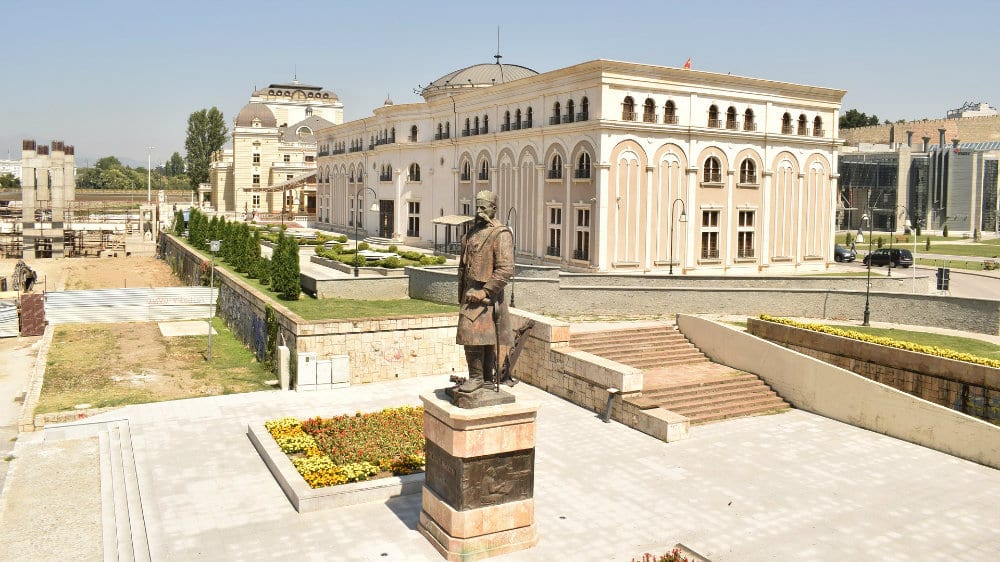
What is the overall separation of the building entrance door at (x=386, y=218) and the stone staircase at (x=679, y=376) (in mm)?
34273

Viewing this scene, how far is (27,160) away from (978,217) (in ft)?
266

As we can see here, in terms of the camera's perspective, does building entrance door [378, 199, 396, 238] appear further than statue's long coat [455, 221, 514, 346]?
Yes

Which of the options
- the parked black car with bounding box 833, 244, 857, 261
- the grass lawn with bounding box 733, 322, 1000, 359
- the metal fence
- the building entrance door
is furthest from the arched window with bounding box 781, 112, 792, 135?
the metal fence

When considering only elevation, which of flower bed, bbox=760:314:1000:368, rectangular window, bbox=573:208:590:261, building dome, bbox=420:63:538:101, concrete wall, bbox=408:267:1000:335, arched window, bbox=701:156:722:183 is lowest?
flower bed, bbox=760:314:1000:368

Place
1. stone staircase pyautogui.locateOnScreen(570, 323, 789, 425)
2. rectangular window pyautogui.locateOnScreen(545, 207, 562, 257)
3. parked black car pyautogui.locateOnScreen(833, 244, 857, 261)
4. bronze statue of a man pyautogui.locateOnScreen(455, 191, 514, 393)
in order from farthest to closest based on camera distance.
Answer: parked black car pyautogui.locateOnScreen(833, 244, 857, 261), rectangular window pyautogui.locateOnScreen(545, 207, 562, 257), stone staircase pyautogui.locateOnScreen(570, 323, 789, 425), bronze statue of a man pyautogui.locateOnScreen(455, 191, 514, 393)

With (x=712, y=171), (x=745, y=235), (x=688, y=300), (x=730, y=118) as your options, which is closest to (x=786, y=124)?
(x=730, y=118)

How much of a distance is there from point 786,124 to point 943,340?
732 inches

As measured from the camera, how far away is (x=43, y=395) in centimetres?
2166

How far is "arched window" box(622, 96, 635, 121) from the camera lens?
115 feet

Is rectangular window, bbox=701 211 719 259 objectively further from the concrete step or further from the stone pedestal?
the stone pedestal

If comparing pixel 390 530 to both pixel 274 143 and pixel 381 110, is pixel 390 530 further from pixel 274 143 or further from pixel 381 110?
pixel 274 143

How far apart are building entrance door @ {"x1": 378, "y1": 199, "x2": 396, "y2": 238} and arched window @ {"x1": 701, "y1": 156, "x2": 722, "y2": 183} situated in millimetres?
25252

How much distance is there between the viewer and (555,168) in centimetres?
3803

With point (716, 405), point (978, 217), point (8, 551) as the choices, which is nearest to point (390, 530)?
point (8, 551)
